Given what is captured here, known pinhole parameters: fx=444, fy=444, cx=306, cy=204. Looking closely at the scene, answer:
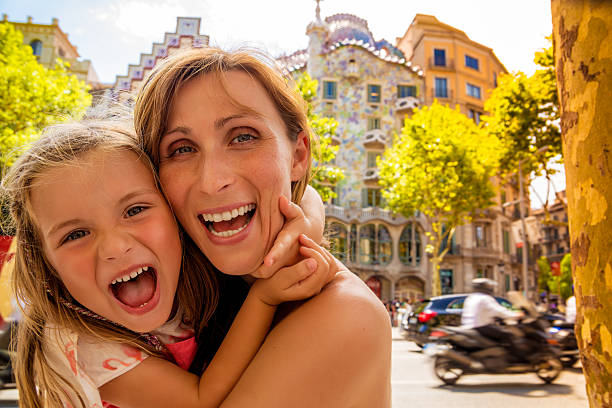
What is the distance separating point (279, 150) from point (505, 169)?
2035 cm

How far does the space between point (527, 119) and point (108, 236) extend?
62.8 ft

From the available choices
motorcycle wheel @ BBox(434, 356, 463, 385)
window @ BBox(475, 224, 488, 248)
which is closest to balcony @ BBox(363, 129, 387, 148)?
→ window @ BBox(475, 224, 488, 248)

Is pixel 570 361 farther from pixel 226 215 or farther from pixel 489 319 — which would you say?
pixel 226 215

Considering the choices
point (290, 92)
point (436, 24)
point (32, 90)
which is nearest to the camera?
point (290, 92)

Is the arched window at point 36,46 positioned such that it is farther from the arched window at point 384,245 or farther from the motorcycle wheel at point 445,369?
the motorcycle wheel at point 445,369

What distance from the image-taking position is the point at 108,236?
4.43ft

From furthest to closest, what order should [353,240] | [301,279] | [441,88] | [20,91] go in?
[441,88], [353,240], [20,91], [301,279]

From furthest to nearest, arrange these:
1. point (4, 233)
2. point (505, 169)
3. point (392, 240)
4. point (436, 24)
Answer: point (436, 24)
point (392, 240)
point (505, 169)
point (4, 233)

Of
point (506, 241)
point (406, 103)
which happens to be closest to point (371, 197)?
point (406, 103)

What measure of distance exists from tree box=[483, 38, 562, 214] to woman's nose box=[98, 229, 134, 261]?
17774 millimetres

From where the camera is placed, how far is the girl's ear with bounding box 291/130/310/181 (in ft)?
5.26

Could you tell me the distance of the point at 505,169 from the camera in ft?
64.4

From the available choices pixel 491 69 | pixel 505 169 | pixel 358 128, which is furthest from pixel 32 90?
pixel 491 69

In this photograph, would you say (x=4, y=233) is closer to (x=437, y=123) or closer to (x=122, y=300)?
(x=122, y=300)
